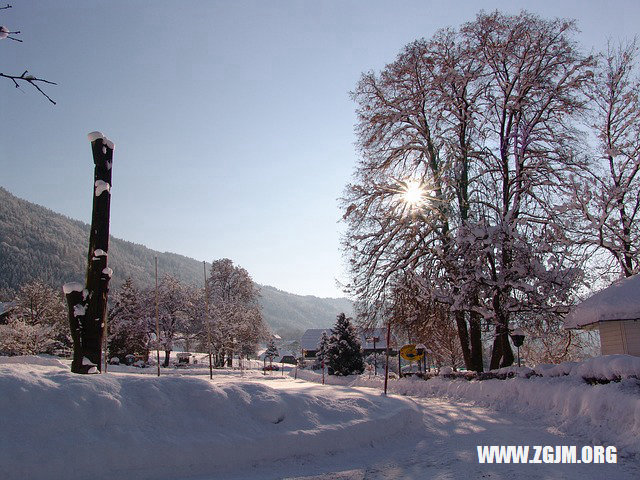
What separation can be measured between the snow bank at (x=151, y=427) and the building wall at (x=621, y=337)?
40.5ft

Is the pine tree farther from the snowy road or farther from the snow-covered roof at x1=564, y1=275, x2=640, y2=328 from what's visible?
the snowy road

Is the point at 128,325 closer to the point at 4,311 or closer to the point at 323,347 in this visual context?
the point at 323,347

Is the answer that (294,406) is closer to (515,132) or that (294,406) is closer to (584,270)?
(584,270)

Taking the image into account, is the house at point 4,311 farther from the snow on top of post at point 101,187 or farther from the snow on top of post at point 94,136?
the snow on top of post at point 101,187

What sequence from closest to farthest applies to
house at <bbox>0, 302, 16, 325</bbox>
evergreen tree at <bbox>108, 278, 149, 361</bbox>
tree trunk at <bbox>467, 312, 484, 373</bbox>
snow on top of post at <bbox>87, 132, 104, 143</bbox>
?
snow on top of post at <bbox>87, 132, 104, 143</bbox>, tree trunk at <bbox>467, 312, 484, 373</bbox>, evergreen tree at <bbox>108, 278, 149, 361</bbox>, house at <bbox>0, 302, 16, 325</bbox>

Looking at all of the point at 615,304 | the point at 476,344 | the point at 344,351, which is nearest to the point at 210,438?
the point at 615,304

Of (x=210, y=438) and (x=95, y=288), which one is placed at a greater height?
(x=95, y=288)

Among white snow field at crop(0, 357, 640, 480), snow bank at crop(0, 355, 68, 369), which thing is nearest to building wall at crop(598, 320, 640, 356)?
white snow field at crop(0, 357, 640, 480)

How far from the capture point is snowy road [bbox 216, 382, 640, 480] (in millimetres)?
6449

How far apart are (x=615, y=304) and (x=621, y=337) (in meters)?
1.28

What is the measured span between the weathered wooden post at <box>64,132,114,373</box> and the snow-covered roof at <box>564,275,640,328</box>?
1585 cm

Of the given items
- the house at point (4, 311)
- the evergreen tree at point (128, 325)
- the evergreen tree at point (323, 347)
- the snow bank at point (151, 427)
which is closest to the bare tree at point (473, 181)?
the snow bank at point (151, 427)

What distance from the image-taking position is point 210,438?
6.69m

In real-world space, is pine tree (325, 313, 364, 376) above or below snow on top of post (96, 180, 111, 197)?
below
